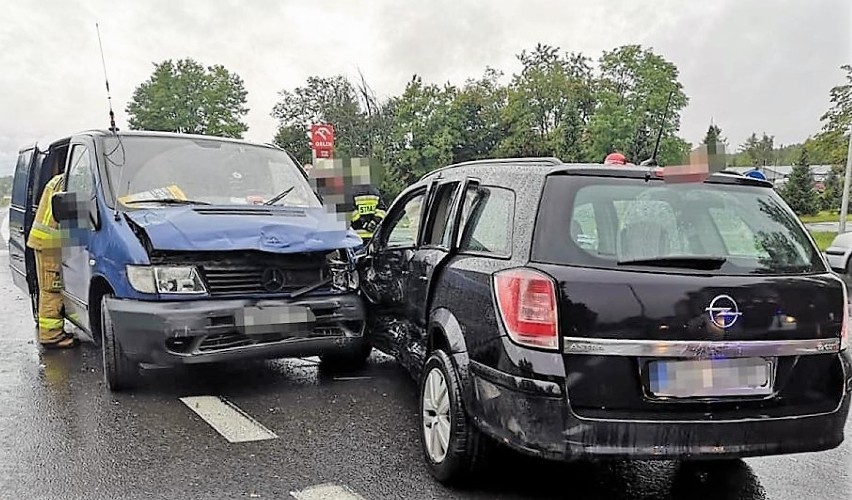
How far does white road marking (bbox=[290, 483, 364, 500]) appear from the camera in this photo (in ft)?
11.3

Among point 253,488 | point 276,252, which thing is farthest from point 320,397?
point 253,488

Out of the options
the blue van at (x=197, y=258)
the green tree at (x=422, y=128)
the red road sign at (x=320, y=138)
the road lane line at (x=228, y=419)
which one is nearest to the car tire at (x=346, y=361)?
the blue van at (x=197, y=258)

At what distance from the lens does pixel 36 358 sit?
640 cm

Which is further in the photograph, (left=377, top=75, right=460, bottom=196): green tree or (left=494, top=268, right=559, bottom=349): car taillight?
(left=377, top=75, right=460, bottom=196): green tree

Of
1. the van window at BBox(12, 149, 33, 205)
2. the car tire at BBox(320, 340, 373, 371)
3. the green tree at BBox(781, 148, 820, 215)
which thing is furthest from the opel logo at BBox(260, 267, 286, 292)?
the green tree at BBox(781, 148, 820, 215)

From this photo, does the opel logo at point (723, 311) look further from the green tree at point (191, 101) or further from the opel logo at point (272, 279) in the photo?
the green tree at point (191, 101)

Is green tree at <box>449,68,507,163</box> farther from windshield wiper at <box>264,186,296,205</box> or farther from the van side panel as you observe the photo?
windshield wiper at <box>264,186,296,205</box>

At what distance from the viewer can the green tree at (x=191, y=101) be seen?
6034 cm

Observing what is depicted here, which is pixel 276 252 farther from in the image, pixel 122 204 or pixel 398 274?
pixel 122 204

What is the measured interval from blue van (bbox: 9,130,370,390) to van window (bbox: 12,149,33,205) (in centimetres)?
258

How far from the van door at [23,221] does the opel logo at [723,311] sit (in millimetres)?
6796

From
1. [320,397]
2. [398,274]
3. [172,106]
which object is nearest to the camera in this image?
[398,274]

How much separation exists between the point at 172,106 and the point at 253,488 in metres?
62.0

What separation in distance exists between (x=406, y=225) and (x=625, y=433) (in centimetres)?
235
